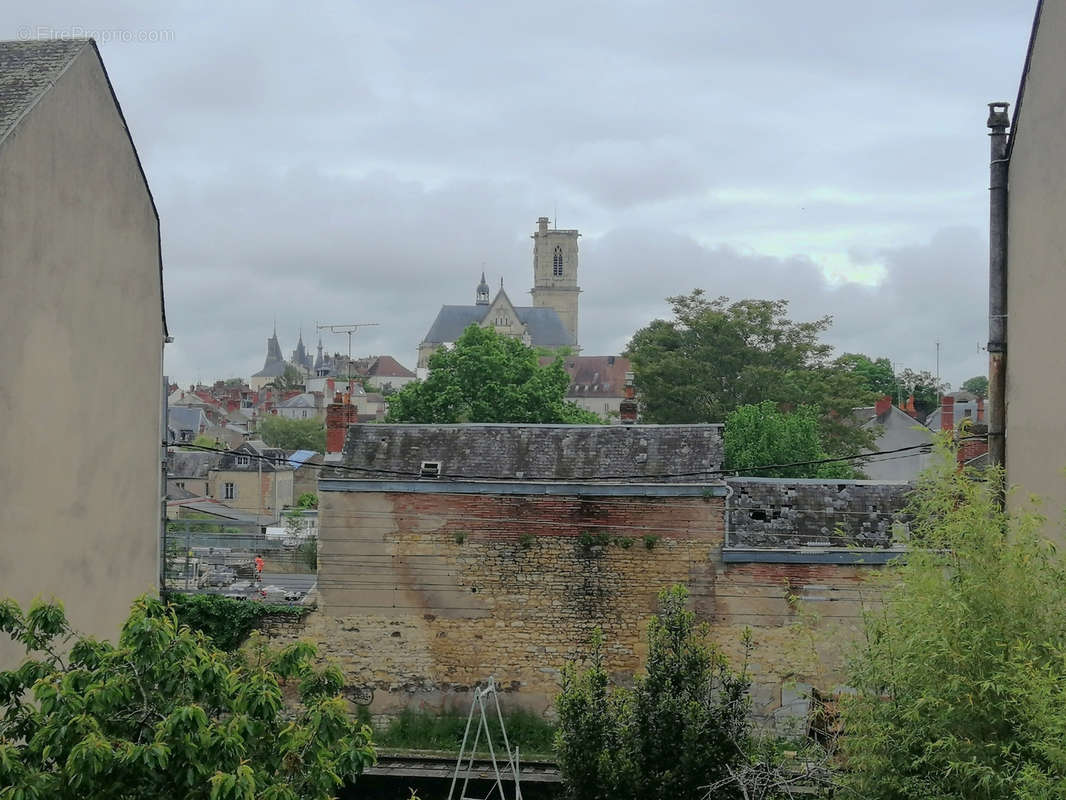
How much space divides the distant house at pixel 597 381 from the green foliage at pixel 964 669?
11194cm

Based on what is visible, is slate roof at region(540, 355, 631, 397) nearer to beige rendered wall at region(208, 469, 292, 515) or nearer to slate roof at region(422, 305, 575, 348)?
slate roof at region(422, 305, 575, 348)

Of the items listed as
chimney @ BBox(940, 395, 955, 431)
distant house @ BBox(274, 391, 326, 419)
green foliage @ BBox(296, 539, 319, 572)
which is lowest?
green foliage @ BBox(296, 539, 319, 572)

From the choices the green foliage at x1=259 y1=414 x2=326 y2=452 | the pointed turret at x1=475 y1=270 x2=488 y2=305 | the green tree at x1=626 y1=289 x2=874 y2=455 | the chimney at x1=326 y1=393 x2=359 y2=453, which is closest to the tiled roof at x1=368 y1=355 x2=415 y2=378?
the pointed turret at x1=475 y1=270 x2=488 y2=305

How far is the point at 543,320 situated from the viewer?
484 ft

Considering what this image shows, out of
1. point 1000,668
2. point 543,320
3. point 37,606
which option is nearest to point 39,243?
point 37,606

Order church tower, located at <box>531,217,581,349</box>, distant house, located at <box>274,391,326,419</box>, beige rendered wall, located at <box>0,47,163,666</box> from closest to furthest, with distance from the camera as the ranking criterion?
1. beige rendered wall, located at <box>0,47,163,666</box>
2. distant house, located at <box>274,391,326,419</box>
3. church tower, located at <box>531,217,581,349</box>

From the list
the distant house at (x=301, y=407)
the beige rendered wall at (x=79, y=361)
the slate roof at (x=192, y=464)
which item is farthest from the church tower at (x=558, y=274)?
the beige rendered wall at (x=79, y=361)

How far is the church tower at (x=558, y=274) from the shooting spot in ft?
557

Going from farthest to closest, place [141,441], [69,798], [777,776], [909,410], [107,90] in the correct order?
[909,410] → [141,441] → [107,90] → [777,776] → [69,798]

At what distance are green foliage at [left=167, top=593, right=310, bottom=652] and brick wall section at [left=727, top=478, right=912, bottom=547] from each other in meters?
7.24

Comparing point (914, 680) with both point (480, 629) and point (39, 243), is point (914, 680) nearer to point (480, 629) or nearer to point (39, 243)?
point (39, 243)

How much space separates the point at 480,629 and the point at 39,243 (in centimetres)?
996

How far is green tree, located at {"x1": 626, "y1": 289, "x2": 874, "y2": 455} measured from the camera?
47.0 m

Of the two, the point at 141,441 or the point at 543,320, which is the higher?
the point at 543,320
